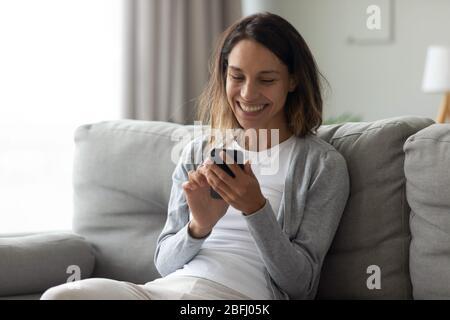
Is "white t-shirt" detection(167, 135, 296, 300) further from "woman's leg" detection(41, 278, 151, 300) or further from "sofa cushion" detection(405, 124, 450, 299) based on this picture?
"sofa cushion" detection(405, 124, 450, 299)

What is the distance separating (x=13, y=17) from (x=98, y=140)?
1106mm

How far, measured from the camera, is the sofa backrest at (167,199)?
5.48 ft

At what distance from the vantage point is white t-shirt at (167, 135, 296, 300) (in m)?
1.57

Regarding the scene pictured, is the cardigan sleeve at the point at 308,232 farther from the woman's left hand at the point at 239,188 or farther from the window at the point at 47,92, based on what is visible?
the window at the point at 47,92

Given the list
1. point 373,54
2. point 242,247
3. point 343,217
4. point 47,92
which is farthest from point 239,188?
point 373,54

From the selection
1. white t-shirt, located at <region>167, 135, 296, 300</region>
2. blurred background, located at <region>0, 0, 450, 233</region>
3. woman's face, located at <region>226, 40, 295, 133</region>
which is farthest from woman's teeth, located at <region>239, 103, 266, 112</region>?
blurred background, located at <region>0, 0, 450, 233</region>

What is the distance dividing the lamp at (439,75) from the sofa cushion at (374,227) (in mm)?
1848

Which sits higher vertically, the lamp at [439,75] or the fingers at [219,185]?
the lamp at [439,75]

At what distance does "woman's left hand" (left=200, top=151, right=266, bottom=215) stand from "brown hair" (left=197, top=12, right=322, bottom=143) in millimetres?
295

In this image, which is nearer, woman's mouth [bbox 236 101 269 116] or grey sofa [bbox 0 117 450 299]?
grey sofa [bbox 0 117 450 299]

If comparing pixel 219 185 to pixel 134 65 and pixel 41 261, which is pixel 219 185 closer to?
pixel 41 261

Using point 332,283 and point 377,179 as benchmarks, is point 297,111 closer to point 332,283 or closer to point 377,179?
point 377,179

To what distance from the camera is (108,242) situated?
7.06ft
